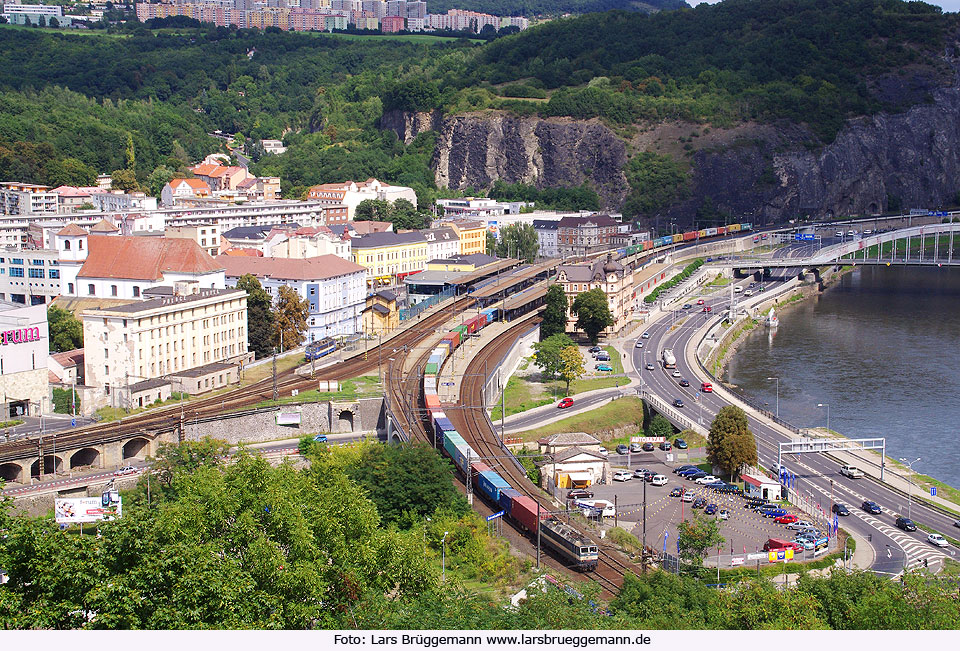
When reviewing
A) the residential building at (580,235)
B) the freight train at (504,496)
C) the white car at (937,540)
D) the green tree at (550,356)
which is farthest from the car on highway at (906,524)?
the residential building at (580,235)

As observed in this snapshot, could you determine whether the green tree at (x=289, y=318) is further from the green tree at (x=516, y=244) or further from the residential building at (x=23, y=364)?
the green tree at (x=516, y=244)

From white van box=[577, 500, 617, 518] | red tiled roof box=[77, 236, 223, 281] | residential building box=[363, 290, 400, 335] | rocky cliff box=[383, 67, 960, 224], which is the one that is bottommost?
white van box=[577, 500, 617, 518]

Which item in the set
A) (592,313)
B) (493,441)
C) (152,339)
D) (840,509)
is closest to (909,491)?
(840,509)

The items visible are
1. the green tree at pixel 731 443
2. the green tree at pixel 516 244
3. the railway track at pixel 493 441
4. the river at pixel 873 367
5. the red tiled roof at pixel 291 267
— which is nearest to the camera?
the railway track at pixel 493 441

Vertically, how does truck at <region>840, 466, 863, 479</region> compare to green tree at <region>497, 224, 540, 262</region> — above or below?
below

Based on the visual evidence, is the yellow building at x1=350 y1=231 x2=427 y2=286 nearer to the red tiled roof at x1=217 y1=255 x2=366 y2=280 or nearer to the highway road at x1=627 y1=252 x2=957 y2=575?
the red tiled roof at x1=217 y1=255 x2=366 y2=280

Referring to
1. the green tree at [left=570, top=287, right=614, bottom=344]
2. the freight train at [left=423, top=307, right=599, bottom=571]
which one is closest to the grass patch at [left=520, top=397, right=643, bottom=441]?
the freight train at [left=423, top=307, right=599, bottom=571]
